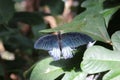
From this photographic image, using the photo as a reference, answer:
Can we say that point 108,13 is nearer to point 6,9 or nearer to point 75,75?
point 75,75

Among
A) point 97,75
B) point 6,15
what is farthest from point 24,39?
point 97,75

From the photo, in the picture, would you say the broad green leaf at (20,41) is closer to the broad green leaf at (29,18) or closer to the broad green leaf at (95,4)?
the broad green leaf at (29,18)

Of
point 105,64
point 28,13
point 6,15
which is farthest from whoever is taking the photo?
point 28,13

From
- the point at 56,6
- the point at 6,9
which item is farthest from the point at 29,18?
the point at 6,9

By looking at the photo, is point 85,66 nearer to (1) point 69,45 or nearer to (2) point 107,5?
(1) point 69,45

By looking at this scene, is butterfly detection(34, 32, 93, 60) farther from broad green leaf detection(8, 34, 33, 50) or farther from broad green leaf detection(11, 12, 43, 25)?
broad green leaf detection(8, 34, 33, 50)
